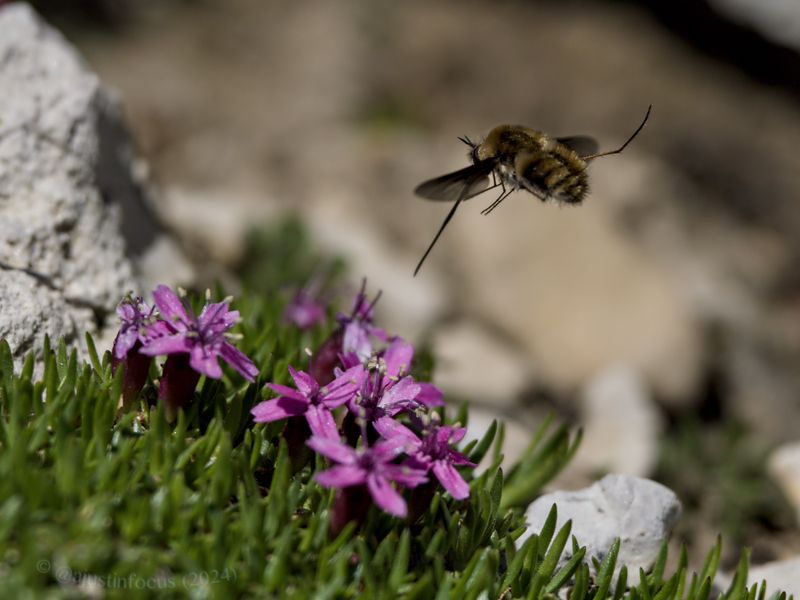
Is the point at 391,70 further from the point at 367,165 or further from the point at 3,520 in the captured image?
the point at 3,520

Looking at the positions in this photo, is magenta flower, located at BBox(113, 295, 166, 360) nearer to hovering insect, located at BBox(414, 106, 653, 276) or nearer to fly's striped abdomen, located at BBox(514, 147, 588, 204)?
hovering insect, located at BBox(414, 106, 653, 276)

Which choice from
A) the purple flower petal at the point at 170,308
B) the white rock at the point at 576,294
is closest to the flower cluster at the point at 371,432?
the purple flower petal at the point at 170,308

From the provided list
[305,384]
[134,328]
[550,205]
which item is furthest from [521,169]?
[550,205]

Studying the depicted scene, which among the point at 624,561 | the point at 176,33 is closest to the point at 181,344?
the point at 624,561

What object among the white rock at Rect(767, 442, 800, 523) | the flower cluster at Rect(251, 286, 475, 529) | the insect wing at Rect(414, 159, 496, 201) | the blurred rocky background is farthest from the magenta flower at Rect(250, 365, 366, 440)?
the white rock at Rect(767, 442, 800, 523)

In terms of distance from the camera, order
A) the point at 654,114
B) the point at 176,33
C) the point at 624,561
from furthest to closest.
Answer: the point at 176,33, the point at 654,114, the point at 624,561

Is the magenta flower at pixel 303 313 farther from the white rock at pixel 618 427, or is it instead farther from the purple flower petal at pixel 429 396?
the white rock at pixel 618 427

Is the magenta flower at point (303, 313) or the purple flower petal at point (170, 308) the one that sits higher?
the purple flower petal at point (170, 308)
